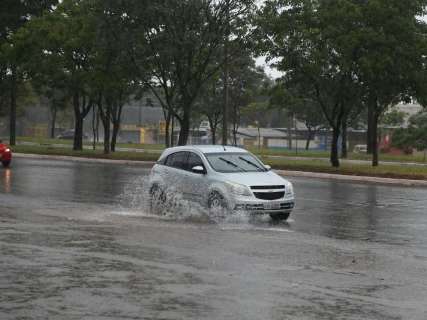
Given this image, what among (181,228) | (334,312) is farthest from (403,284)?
(181,228)

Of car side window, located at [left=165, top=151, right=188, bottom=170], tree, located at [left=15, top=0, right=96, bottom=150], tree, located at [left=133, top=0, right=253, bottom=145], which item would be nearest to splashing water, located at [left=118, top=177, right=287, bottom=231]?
Answer: car side window, located at [left=165, top=151, right=188, bottom=170]

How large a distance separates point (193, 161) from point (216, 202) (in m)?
1.75

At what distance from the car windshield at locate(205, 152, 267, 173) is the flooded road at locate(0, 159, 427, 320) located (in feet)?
3.51

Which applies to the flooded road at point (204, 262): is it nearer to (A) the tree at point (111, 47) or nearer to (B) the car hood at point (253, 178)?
(B) the car hood at point (253, 178)

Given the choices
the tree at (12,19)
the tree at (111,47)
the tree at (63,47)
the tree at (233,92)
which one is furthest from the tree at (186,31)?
the tree at (12,19)

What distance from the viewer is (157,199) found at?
60.9 feet

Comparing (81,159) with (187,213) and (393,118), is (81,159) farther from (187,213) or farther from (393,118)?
(393,118)

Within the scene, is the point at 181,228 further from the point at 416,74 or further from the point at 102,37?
the point at 102,37

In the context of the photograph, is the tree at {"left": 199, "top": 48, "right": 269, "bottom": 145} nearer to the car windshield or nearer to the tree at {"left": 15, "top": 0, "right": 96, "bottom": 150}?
the tree at {"left": 15, "top": 0, "right": 96, "bottom": 150}

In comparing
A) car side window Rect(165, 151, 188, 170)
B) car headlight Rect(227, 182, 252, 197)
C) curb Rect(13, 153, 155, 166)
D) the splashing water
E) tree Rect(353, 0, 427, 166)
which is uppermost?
tree Rect(353, 0, 427, 166)

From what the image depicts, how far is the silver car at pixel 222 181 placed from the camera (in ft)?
53.3

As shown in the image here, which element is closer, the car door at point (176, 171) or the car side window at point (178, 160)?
the car door at point (176, 171)

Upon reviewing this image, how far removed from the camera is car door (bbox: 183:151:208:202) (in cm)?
1723

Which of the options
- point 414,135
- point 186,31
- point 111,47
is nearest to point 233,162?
point 186,31
